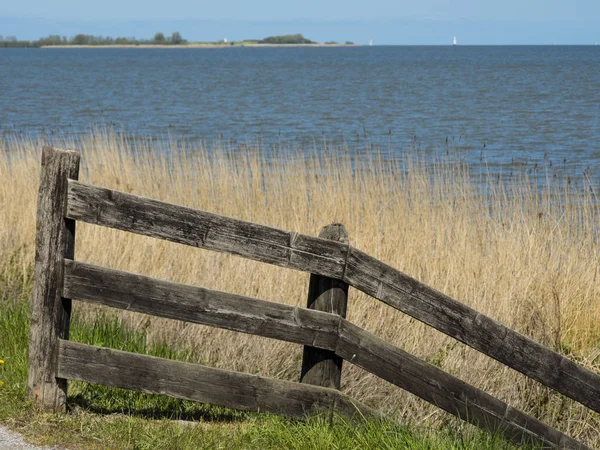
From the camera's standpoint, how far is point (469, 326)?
4.31 meters

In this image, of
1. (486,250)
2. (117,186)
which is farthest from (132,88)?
(486,250)

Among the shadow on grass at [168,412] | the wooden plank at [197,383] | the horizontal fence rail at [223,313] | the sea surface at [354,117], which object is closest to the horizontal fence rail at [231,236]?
the horizontal fence rail at [223,313]

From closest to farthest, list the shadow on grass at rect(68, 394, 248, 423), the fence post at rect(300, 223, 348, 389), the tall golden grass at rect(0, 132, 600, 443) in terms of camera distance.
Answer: the fence post at rect(300, 223, 348, 389), the shadow on grass at rect(68, 394, 248, 423), the tall golden grass at rect(0, 132, 600, 443)

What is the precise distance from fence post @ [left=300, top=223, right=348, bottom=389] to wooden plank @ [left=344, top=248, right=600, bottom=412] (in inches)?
4.2

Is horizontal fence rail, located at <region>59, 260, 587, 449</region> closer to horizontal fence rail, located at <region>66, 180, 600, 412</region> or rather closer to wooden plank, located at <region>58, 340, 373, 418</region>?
wooden plank, located at <region>58, 340, 373, 418</region>

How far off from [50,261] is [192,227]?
0.74 m

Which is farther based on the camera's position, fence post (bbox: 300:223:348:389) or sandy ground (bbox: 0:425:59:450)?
fence post (bbox: 300:223:348:389)

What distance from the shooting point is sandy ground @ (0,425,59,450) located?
12.9 ft

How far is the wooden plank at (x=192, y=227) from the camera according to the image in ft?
13.3

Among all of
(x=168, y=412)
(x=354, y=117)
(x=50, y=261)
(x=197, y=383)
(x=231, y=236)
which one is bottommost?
(x=168, y=412)

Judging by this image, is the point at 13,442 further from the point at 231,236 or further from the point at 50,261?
the point at 231,236

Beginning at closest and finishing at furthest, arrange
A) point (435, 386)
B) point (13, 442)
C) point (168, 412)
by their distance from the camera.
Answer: point (13, 442)
point (435, 386)
point (168, 412)

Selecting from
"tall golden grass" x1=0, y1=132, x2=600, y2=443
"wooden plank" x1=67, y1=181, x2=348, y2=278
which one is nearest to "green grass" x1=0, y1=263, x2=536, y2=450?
"wooden plank" x1=67, y1=181, x2=348, y2=278

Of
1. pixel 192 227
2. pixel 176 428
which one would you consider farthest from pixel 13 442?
pixel 192 227
